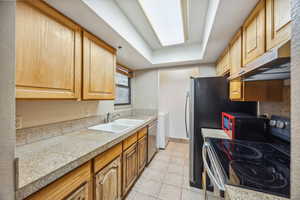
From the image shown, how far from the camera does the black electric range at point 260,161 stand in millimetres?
619

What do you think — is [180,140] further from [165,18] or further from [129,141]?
[165,18]

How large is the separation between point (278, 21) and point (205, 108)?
1.18 metres

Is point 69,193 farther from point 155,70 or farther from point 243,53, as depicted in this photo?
point 155,70

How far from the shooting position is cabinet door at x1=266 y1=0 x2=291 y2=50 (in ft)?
2.38

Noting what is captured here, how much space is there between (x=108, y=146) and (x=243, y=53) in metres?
1.70

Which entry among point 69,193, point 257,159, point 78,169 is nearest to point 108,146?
point 78,169

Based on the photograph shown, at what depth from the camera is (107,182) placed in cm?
114

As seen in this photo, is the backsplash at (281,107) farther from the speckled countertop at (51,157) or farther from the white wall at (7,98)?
the white wall at (7,98)

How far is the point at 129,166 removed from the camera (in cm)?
155

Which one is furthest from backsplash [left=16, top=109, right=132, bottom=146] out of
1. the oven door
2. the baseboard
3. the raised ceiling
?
the baseboard

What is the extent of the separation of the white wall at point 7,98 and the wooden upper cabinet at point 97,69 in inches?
31.5

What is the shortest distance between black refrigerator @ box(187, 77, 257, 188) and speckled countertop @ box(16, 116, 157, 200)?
3.83 feet

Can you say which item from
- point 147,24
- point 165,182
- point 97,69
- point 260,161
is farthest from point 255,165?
point 147,24

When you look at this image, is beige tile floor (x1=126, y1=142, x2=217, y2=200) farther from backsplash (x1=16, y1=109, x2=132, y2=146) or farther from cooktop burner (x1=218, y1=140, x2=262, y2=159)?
backsplash (x1=16, y1=109, x2=132, y2=146)
